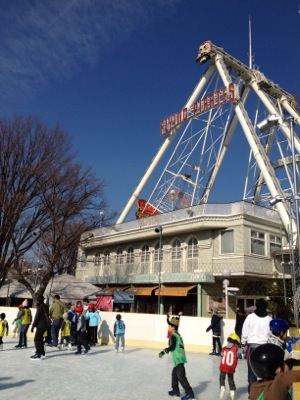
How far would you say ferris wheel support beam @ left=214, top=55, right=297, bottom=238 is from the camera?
71.7 ft

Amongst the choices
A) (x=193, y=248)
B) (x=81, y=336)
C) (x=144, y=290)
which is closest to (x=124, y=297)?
(x=144, y=290)

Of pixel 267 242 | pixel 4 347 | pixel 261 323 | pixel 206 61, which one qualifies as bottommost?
pixel 4 347

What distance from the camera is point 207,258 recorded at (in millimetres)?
22828

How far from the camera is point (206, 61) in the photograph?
31500 millimetres

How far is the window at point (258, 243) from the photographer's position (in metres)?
22.3

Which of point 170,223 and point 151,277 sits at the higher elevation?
point 170,223

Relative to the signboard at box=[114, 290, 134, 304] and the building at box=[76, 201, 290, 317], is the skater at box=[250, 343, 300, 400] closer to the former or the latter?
the building at box=[76, 201, 290, 317]

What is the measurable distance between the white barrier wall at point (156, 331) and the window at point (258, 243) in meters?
9.04

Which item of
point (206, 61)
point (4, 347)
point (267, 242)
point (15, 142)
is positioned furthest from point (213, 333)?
point (206, 61)

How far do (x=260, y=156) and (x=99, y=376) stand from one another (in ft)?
64.1

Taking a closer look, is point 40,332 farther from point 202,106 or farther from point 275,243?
point 202,106

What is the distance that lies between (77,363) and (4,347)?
4420mm

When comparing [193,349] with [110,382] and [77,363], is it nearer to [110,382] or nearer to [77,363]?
[77,363]

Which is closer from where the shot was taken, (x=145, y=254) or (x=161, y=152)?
(x=145, y=254)
